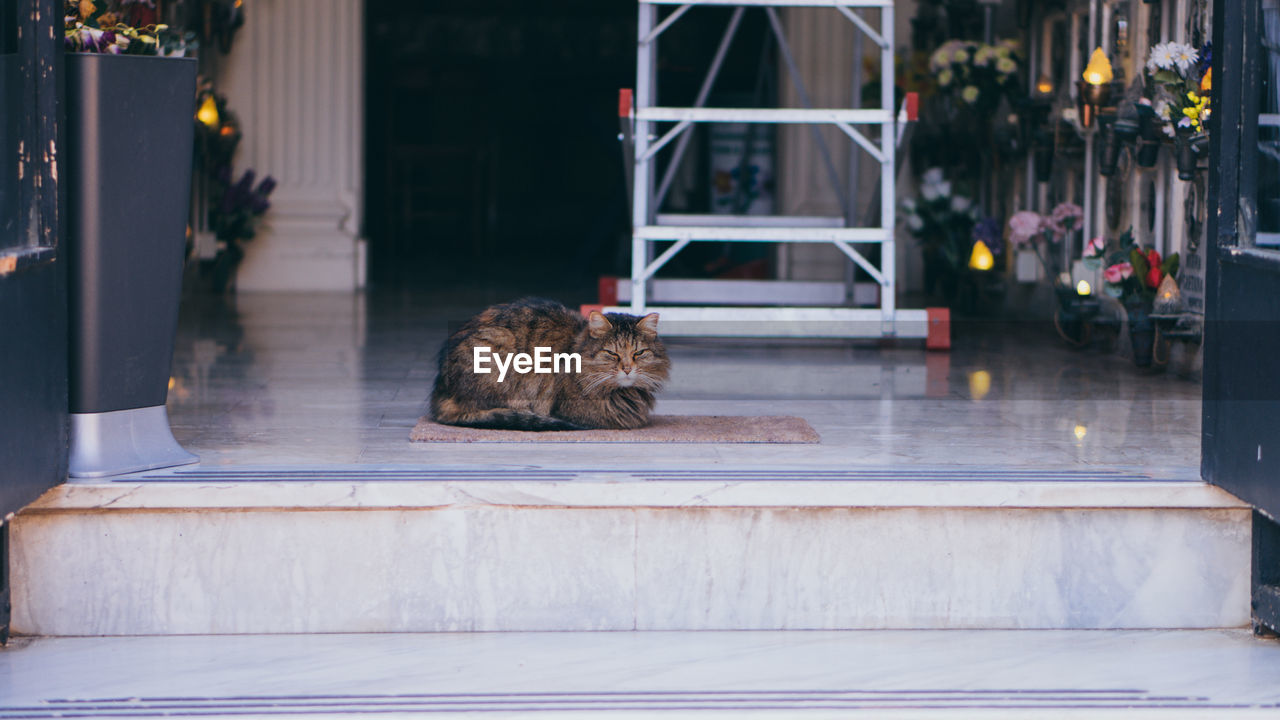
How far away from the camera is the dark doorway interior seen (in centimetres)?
1003

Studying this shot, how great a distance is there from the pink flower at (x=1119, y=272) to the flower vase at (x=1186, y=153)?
1.63 ft

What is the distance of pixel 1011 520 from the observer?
2578 millimetres

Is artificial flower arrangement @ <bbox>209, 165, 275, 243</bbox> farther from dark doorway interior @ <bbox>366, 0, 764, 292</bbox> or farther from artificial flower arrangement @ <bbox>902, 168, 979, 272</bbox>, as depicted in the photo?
artificial flower arrangement @ <bbox>902, 168, 979, 272</bbox>

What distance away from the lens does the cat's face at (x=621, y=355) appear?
3.10m

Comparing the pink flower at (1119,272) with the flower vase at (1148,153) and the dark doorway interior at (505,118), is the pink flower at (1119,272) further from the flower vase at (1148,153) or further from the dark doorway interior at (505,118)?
the dark doorway interior at (505,118)

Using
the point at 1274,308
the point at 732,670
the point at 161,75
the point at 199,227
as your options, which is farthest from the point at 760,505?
the point at 199,227

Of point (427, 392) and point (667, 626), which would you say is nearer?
point (667, 626)

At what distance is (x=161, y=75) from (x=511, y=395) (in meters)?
1.03

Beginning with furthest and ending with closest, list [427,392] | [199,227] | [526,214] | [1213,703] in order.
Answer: [526,214] < [199,227] < [427,392] < [1213,703]

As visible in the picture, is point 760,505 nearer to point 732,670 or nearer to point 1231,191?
point 732,670

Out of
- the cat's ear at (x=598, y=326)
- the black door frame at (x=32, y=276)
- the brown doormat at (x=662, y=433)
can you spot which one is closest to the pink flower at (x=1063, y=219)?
the brown doormat at (x=662, y=433)

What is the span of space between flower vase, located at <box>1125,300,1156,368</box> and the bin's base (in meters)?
2.94

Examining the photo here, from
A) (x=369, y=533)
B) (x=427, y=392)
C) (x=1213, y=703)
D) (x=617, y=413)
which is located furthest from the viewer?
(x=427, y=392)

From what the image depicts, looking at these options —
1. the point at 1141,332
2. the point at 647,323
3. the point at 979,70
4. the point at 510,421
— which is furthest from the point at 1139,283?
the point at 510,421
